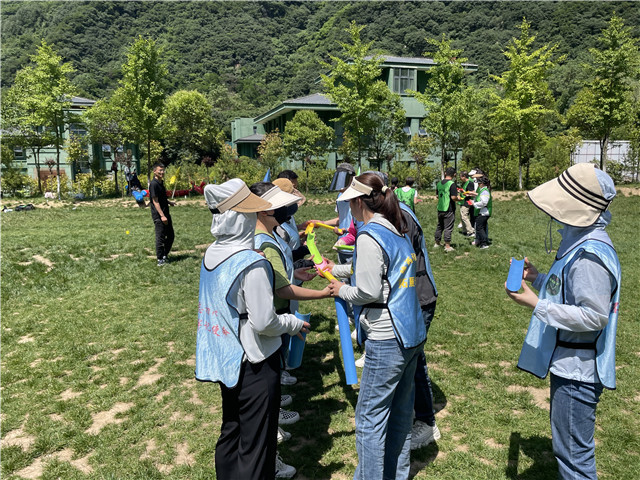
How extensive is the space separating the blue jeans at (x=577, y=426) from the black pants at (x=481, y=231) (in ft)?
32.5

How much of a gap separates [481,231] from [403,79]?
100 feet

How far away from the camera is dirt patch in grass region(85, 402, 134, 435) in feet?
14.7

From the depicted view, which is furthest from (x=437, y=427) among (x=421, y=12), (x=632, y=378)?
(x=421, y=12)

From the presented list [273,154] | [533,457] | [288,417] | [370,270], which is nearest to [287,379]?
[288,417]

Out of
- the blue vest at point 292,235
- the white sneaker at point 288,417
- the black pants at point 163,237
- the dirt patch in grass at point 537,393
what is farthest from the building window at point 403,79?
the white sneaker at point 288,417

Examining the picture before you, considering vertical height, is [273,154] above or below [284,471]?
above

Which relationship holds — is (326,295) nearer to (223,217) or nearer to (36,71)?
(223,217)

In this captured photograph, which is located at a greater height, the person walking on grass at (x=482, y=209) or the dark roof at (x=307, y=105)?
the dark roof at (x=307, y=105)

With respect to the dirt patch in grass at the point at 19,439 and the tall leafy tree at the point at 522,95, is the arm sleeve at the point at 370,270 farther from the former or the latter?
the tall leafy tree at the point at 522,95

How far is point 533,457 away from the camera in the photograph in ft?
12.6

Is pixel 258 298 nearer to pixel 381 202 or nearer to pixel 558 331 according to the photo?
pixel 381 202

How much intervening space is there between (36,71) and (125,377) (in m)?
31.5

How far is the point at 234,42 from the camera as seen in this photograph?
125 m

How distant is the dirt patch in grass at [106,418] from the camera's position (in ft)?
14.7
